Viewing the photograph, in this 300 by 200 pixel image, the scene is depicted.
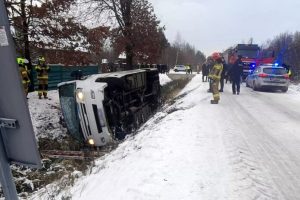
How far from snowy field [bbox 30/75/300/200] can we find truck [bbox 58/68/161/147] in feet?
6.33

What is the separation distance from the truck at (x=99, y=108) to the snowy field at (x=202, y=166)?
193 cm

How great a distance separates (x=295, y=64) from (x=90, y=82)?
31.5 metres

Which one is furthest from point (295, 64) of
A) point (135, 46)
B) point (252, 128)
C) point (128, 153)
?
point (128, 153)

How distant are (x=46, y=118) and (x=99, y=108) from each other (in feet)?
12.4

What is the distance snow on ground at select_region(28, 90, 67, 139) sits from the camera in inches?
517

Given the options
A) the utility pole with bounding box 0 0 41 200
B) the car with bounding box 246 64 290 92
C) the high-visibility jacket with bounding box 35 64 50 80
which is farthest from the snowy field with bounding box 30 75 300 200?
the car with bounding box 246 64 290 92

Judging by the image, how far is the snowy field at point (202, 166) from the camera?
521cm

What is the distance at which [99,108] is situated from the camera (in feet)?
36.1

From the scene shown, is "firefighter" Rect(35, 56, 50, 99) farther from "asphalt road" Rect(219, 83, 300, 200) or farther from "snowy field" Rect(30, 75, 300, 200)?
"snowy field" Rect(30, 75, 300, 200)

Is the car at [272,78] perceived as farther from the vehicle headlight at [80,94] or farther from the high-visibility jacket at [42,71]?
the vehicle headlight at [80,94]

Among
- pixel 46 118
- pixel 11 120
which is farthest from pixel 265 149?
pixel 46 118

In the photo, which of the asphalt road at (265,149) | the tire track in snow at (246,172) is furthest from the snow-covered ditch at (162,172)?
the asphalt road at (265,149)

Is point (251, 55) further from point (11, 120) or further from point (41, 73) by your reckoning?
point (11, 120)

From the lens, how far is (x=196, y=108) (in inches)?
506
